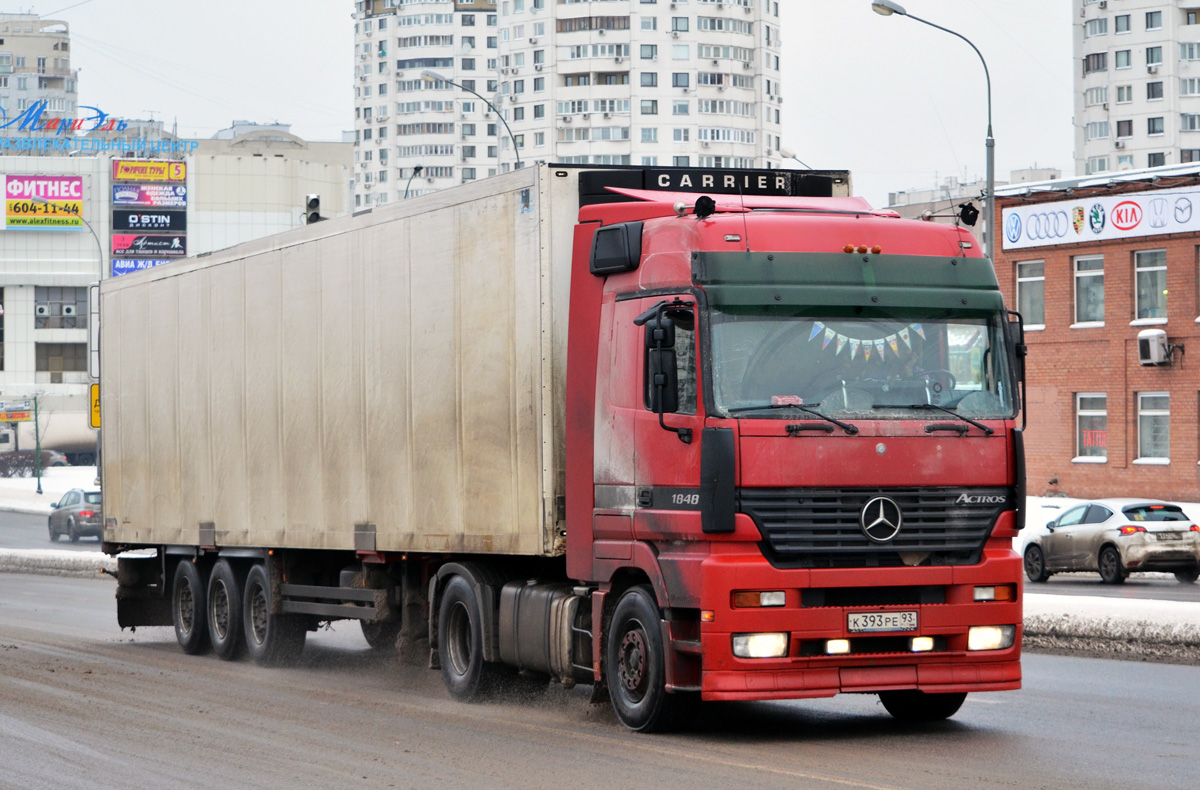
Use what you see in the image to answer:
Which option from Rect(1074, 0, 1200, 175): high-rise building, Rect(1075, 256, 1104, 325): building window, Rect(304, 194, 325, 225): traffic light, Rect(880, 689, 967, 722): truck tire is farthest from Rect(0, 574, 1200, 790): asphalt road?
Rect(1074, 0, 1200, 175): high-rise building

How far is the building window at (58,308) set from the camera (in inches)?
4409

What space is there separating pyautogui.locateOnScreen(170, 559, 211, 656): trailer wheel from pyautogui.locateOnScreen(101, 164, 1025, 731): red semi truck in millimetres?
3336

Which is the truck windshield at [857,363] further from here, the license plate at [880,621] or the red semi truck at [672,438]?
the license plate at [880,621]

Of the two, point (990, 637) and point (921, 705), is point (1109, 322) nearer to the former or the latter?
point (921, 705)

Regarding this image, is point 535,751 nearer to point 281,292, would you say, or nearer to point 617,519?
point 617,519

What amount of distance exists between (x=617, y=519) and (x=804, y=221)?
2.15 m

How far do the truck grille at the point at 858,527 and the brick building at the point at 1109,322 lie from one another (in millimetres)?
33128

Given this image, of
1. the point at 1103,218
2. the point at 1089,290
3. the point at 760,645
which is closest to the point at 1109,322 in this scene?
the point at 1089,290

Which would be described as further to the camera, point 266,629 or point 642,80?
point 642,80

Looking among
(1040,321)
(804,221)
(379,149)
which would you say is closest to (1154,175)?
(1040,321)

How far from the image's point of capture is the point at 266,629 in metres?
16.0

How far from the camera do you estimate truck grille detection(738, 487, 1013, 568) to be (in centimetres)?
969

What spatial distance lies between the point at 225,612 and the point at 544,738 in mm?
7388

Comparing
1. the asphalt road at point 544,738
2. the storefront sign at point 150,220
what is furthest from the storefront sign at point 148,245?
the asphalt road at point 544,738
